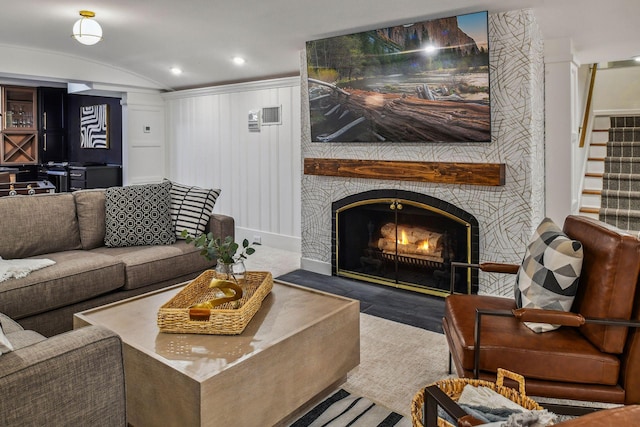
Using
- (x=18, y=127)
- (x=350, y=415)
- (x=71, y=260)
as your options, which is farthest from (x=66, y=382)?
(x=18, y=127)

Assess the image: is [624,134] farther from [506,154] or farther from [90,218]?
[90,218]

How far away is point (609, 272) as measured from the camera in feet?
5.89

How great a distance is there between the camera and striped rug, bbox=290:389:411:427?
2016 mm

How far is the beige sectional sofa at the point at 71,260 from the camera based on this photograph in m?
2.68

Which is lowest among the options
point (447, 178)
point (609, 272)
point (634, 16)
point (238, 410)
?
point (238, 410)

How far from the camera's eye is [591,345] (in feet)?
6.07

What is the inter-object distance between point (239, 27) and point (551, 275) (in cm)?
348

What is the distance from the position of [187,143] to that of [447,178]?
4187 millimetres

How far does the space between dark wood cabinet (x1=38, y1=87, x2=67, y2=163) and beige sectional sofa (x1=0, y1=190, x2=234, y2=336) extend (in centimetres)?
506

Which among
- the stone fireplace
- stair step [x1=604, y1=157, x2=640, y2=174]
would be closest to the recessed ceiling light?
the stone fireplace

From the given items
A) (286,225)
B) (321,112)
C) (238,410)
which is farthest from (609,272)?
(286,225)

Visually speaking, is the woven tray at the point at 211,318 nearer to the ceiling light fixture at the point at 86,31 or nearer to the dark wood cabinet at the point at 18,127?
the ceiling light fixture at the point at 86,31

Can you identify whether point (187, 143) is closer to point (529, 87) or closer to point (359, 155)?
point (359, 155)

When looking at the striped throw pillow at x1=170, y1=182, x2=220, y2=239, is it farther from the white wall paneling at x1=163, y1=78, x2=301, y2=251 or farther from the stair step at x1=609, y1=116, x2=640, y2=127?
the stair step at x1=609, y1=116, x2=640, y2=127
